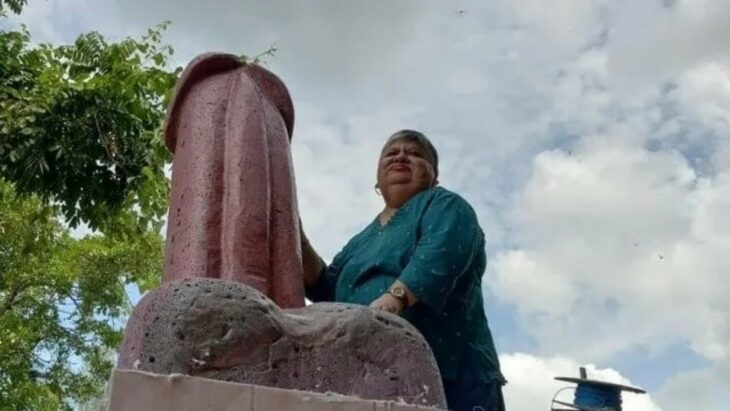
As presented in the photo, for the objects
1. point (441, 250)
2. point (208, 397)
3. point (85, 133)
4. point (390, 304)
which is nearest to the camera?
point (208, 397)

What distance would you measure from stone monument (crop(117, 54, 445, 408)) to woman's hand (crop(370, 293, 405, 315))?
17cm

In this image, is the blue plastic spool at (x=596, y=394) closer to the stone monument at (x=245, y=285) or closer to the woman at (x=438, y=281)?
the woman at (x=438, y=281)

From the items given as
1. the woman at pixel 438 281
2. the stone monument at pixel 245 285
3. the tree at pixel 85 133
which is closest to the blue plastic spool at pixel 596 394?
the woman at pixel 438 281

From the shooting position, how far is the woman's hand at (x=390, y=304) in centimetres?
203

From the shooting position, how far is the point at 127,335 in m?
1.70

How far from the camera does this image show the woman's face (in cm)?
253

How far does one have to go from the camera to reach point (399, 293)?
2074 millimetres

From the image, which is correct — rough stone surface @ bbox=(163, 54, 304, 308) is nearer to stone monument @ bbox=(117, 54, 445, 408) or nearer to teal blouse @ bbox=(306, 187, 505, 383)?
stone monument @ bbox=(117, 54, 445, 408)

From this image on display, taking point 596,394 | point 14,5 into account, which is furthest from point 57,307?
point 596,394

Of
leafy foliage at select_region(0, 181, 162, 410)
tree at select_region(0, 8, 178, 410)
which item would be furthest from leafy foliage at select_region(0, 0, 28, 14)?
leafy foliage at select_region(0, 181, 162, 410)

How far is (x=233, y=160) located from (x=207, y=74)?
30cm

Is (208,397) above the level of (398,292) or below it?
below

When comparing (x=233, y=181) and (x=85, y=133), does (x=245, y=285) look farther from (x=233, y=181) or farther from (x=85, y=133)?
(x=85, y=133)

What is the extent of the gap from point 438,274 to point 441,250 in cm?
7
